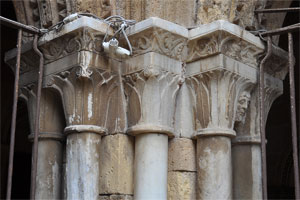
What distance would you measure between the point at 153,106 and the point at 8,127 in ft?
13.0

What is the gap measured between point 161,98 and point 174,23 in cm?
58

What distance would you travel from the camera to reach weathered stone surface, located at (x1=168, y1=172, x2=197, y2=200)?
15.1ft

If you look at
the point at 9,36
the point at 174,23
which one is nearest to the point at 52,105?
the point at 174,23

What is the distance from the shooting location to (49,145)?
501cm

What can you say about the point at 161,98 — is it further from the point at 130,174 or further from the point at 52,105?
the point at 52,105

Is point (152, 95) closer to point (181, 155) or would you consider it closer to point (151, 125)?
point (151, 125)

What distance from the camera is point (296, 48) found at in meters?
7.16

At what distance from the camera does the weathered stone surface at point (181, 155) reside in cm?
464

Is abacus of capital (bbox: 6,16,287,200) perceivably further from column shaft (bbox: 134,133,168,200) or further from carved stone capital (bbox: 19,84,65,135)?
carved stone capital (bbox: 19,84,65,135)

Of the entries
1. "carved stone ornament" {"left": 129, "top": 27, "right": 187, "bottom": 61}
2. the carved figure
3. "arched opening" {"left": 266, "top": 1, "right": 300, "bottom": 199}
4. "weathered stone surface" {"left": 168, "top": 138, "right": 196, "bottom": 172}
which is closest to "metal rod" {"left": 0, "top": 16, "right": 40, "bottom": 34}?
"carved stone ornament" {"left": 129, "top": 27, "right": 187, "bottom": 61}

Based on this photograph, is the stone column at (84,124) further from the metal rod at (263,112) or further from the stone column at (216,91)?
the metal rod at (263,112)

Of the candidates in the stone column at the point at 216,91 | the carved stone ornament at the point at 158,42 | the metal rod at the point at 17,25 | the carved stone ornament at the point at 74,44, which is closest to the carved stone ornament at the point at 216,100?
the stone column at the point at 216,91

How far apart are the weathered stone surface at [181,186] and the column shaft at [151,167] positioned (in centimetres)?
10

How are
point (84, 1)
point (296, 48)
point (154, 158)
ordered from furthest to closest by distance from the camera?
point (296, 48), point (84, 1), point (154, 158)
